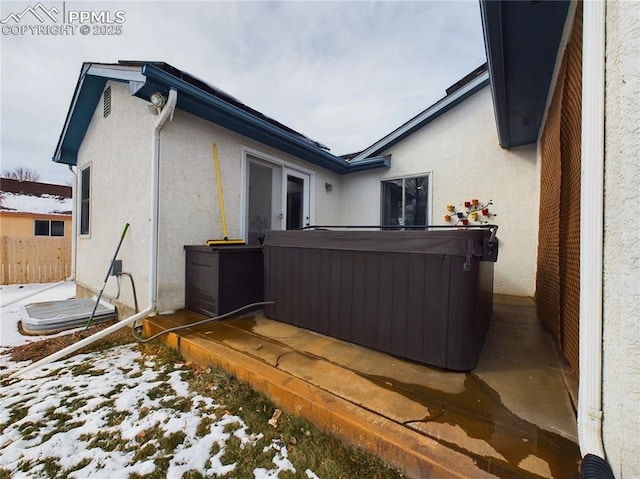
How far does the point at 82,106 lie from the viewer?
479cm

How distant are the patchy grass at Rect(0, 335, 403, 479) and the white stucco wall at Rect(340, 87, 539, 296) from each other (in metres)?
4.52

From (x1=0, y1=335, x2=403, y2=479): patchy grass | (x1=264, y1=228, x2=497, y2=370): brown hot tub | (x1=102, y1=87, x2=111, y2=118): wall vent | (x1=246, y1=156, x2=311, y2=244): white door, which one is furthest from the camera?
(x1=246, y1=156, x2=311, y2=244): white door

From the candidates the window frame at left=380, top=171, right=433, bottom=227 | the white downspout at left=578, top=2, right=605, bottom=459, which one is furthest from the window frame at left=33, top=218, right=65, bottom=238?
the white downspout at left=578, top=2, right=605, bottom=459

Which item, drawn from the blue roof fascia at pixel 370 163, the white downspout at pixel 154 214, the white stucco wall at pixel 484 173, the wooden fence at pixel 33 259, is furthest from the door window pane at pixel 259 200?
the wooden fence at pixel 33 259

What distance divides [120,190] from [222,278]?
96.3 inches

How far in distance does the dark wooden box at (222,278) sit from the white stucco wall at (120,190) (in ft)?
1.92

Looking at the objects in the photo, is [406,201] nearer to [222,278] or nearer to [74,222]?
[222,278]

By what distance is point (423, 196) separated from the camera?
5449 millimetres

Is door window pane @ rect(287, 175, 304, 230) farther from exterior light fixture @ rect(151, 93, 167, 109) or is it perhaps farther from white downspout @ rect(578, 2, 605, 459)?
white downspout @ rect(578, 2, 605, 459)

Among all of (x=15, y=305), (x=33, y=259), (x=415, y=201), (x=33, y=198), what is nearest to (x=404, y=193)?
(x=415, y=201)

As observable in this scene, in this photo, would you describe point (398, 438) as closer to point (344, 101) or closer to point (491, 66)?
point (491, 66)

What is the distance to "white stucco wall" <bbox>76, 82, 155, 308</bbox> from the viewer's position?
3.37 m

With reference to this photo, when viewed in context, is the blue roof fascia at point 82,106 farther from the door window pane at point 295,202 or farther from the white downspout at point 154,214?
the door window pane at point 295,202

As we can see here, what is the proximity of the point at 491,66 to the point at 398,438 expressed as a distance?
10.7 ft
